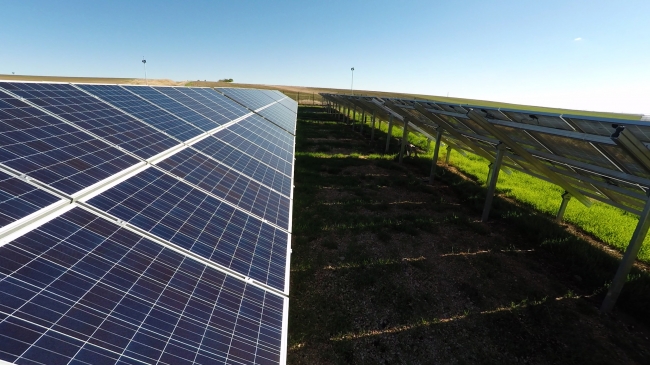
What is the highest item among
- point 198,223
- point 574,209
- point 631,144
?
point 631,144

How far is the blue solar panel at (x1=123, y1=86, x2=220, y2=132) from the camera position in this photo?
10707mm

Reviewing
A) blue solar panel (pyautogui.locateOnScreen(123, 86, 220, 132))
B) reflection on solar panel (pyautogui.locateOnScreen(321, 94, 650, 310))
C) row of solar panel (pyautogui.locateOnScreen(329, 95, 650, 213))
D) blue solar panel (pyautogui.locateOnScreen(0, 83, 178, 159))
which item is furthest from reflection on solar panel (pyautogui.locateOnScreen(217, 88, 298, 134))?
blue solar panel (pyautogui.locateOnScreen(0, 83, 178, 159))

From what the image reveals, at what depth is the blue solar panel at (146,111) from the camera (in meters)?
8.68

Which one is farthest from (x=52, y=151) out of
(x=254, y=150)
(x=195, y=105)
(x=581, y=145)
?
(x=581, y=145)

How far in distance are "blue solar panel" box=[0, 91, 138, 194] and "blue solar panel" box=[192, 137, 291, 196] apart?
2586 mm

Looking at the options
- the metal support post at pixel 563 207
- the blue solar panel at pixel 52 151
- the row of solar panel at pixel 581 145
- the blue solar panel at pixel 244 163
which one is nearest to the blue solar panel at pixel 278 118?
the blue solar panel at pixel 244 163

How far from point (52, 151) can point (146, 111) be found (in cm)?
519

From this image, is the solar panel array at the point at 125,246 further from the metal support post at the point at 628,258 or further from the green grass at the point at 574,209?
the green grass at the point at 574,209

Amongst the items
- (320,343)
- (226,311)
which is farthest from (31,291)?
(320,343)

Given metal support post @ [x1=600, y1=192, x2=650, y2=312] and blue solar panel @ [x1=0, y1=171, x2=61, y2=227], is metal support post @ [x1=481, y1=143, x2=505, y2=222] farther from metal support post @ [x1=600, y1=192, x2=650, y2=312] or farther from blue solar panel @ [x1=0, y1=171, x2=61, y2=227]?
blue solar panel @ [x1=0, y1=171, x2=61, y2=227]

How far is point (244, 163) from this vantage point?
8.91 metres

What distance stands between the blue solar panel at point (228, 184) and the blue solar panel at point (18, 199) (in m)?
2.41

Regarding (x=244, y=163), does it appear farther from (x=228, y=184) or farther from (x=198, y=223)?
(x=198, y=223)

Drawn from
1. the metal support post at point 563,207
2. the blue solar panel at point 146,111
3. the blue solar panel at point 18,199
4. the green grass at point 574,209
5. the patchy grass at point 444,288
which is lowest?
the patchy grass at point 444,288
